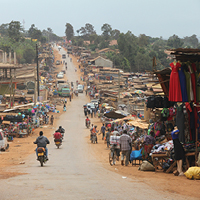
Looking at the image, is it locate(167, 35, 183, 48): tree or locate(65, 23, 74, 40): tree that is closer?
locate(167, 35, 183, 48): tree

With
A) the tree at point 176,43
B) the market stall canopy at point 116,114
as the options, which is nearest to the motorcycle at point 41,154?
the market stall canopy at point 116,114

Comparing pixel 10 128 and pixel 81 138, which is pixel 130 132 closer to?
Answer: pixel 81 138

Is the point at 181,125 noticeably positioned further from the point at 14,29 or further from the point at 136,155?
the point at 14,29

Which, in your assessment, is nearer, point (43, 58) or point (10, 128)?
point (10, 128)

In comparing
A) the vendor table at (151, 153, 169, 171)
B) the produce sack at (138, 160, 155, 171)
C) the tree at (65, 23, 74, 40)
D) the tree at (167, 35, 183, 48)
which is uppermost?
the tree at (65, 23, 74, 40)

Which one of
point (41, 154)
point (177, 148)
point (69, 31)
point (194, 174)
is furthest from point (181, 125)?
point (69, 31)

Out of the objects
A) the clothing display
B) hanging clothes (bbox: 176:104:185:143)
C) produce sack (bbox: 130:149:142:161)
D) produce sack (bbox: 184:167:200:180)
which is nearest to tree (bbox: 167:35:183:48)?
produce sack (bbox: 130:149:142:161)

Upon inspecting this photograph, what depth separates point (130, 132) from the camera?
22281mm

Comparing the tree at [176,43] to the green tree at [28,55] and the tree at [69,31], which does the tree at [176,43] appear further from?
the tree at [69,31]

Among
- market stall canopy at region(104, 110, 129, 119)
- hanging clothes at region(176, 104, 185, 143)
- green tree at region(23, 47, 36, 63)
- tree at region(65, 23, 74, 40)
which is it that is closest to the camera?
hanging clothes at region(176, 104, 185, 143)

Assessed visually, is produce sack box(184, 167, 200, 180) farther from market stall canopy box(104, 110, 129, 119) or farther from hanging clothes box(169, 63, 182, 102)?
market stall canopy box(104, 110, 129, 119)

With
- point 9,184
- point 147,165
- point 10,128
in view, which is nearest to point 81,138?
point 10,128

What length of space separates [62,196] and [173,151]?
16.7 ft

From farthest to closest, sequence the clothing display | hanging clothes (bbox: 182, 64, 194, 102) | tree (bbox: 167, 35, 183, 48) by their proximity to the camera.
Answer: tree (bbox: 167, 35, 183, 48) → hanging clothes (bbox: 182, 64, 194, 102) → the clothing display
